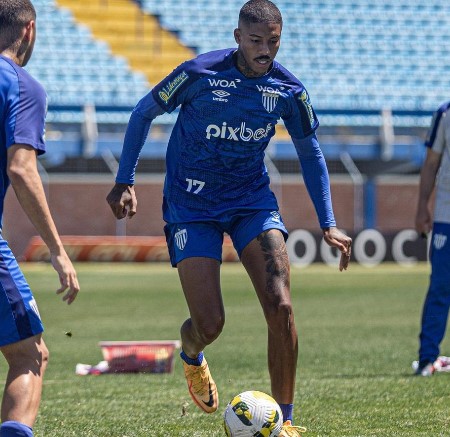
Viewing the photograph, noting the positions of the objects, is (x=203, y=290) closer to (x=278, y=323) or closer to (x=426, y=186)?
(x=278, y=323)

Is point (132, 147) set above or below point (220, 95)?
below

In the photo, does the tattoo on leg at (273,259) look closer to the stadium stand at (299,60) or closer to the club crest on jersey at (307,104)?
the club crest on jersey at (307,104)

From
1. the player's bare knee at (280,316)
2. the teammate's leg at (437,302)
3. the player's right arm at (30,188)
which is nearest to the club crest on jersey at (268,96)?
the player's bare knee at (280,316)

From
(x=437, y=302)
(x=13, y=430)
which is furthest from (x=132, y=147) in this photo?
(x=437, y=302)

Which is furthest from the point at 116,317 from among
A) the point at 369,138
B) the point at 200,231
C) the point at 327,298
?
the point at 369,138

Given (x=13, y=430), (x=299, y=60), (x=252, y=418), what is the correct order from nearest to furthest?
(x=13, y=430) < (x=252, y=418) < (x=299, y=60)

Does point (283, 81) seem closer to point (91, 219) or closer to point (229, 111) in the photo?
point (229, 111)

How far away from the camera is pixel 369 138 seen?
99.4 feet

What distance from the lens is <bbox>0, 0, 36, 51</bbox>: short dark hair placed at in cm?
474

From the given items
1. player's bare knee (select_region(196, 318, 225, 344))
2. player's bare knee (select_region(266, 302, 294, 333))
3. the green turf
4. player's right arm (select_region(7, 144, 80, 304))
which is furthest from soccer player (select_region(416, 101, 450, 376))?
player's right arm (select_region(7, 144, 80, 304))

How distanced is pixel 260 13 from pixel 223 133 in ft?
2.37

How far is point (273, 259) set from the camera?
6.24m

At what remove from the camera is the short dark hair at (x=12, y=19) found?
4738mm

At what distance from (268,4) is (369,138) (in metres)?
24.3
